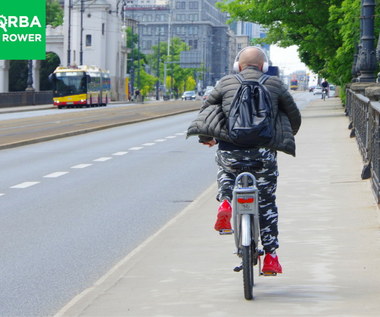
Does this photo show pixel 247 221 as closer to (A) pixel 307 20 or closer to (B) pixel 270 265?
(B) pixel 270 265

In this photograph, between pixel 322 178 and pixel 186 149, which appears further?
pixel 186 149

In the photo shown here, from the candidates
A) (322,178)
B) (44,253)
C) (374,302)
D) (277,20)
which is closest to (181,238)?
(44,253)

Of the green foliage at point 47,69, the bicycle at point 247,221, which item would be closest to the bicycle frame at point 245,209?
the bicycle at point 247,221

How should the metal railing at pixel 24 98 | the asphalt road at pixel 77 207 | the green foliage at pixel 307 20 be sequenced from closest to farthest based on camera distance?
the asphalt road at pixel 77 207, the green foliage at pixel 307 20, the metal railing at pixel 24 98

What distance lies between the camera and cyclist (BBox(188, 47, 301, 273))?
286 inches

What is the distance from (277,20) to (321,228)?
1612 inches

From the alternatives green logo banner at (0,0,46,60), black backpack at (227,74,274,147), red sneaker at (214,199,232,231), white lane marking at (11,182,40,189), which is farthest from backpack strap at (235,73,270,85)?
green logo banner at (0,0,46,60)

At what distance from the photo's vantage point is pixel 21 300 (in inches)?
306

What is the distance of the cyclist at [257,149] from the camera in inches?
286

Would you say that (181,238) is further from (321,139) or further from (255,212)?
(321,139)

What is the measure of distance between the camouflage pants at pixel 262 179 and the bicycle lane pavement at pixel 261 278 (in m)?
0.36

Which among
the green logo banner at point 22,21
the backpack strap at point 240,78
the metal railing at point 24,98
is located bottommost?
the metal railing at point 24,98

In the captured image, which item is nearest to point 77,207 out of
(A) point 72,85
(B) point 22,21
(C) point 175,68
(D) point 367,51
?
(D) point 367,51

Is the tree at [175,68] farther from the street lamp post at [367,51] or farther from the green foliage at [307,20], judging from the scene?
the street lamp post at [367,51]
